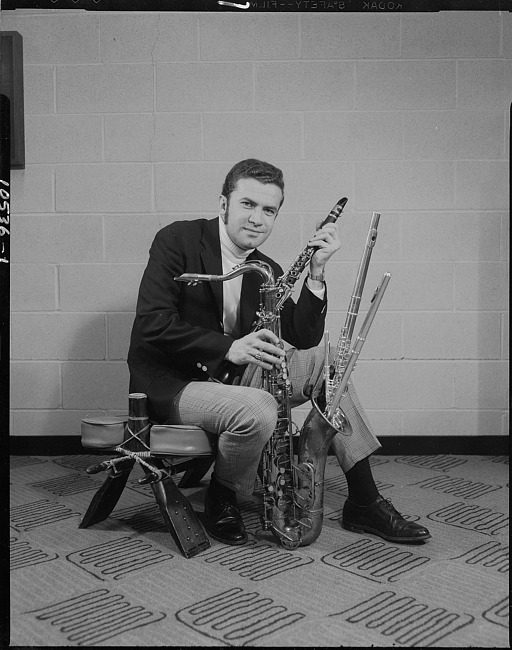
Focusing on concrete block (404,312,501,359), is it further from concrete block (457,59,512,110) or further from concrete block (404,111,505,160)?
concrete block (457,59,512,110)

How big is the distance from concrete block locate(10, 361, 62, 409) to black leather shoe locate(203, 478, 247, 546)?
0.86m

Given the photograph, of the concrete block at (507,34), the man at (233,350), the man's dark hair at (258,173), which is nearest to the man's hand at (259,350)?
the man at (233,350)

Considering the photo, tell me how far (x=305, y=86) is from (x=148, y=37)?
69 centimetres

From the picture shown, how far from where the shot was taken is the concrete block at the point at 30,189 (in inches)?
94.0

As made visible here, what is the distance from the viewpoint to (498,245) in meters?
2.82

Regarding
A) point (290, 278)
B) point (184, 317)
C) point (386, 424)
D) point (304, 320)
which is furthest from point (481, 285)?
point (184, 317)

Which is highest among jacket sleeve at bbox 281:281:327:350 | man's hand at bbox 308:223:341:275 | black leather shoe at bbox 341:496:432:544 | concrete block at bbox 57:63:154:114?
concrete block at bbox 57:63:154:114

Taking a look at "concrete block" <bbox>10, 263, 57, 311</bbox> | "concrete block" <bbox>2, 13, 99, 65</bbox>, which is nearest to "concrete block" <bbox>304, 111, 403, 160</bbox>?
"concrete block" <bbox>2, 13, 99, 65</bbox>

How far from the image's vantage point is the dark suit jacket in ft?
6.66

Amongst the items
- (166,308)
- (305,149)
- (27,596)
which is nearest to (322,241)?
(166,308)

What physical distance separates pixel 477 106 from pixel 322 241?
1007 mm

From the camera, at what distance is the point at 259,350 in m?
1.94

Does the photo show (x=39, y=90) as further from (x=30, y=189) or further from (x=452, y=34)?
(x=452, y=34)

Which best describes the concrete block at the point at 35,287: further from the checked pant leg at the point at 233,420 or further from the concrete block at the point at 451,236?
the concrete block at the point at 451,236
